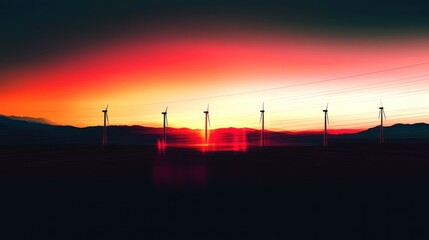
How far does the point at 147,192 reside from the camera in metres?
44.1

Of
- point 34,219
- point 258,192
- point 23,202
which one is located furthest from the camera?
point 258,192

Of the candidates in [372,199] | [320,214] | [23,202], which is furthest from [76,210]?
[372,199]

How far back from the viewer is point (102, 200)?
3806 cm

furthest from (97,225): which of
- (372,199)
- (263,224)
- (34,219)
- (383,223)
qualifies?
(372,199)

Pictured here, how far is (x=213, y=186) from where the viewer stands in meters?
48.7

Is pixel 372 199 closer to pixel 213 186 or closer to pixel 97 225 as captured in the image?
pixel 213 186

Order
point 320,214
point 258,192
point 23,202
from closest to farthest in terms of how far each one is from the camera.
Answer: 1. point 320,214
2. point 23,202
3. point 258,192

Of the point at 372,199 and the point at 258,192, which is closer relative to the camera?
the point at 372,199

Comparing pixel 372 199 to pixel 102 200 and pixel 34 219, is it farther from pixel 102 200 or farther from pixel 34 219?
pixel 34 219

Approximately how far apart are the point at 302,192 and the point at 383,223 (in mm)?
16917

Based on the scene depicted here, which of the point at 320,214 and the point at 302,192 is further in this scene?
the point at 302,192

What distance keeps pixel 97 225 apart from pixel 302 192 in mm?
22967

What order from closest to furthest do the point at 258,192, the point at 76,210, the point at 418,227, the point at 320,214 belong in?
the point at 418,227, the point at 320,214, the point at 76,210, the point at 258,192

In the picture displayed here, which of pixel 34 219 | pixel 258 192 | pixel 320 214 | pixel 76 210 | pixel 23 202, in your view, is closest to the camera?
pixel 34 219
